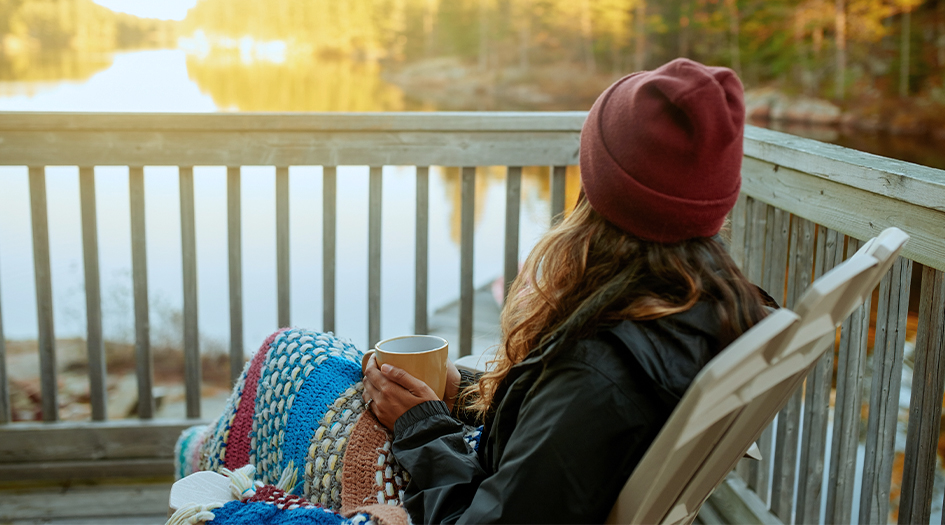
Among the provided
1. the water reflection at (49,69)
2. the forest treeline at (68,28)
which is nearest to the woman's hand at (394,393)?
the water reflection at (49,69)

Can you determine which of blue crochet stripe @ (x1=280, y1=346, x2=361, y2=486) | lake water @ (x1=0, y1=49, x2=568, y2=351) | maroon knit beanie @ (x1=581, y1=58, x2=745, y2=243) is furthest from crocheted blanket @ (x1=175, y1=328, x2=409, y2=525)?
lake water @ (x1=0, y1=49, x2=568, y2=351)

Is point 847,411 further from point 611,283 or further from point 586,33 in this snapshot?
point 586,33

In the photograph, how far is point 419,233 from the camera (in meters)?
1.95

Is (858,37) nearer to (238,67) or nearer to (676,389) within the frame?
(238,67)

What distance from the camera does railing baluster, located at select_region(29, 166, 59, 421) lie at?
1.81 meters

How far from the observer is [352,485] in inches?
39.8

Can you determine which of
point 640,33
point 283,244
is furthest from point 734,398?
point 640,33

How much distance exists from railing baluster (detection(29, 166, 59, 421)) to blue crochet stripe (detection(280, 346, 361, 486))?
1.09 metres

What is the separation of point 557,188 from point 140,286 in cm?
113

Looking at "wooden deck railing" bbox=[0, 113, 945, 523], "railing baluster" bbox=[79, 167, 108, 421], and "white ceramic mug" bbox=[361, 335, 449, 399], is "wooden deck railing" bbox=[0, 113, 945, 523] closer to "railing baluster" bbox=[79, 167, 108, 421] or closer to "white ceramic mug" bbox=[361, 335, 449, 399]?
"railing baluster" bbox=[79, 167, 108, 421]

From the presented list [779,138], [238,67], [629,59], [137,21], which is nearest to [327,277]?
[779,138]

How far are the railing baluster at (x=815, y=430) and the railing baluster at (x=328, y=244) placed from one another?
45.1 inches

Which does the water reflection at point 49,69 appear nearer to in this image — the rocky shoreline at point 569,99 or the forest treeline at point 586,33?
the forest treeline at point 586,33

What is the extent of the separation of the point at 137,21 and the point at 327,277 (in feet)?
25.4
